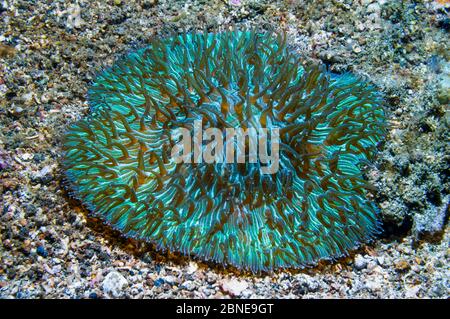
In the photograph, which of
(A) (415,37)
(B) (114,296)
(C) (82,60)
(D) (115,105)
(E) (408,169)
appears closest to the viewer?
(B) (114,296)

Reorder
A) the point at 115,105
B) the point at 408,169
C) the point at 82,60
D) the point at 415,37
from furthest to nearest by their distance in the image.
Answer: the point at 82,60 < the point at 415,37 < the point at 115,105 < the point at 408,169

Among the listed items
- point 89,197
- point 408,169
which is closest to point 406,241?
point 408,169

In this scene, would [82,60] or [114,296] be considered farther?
[82,60]

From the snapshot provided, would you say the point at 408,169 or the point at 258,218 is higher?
the point at 408,169

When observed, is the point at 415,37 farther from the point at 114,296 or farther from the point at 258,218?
the point at 114,296

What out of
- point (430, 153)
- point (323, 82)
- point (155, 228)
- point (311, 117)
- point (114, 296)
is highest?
point (323, 82)

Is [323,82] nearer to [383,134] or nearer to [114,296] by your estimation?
[383,134]
